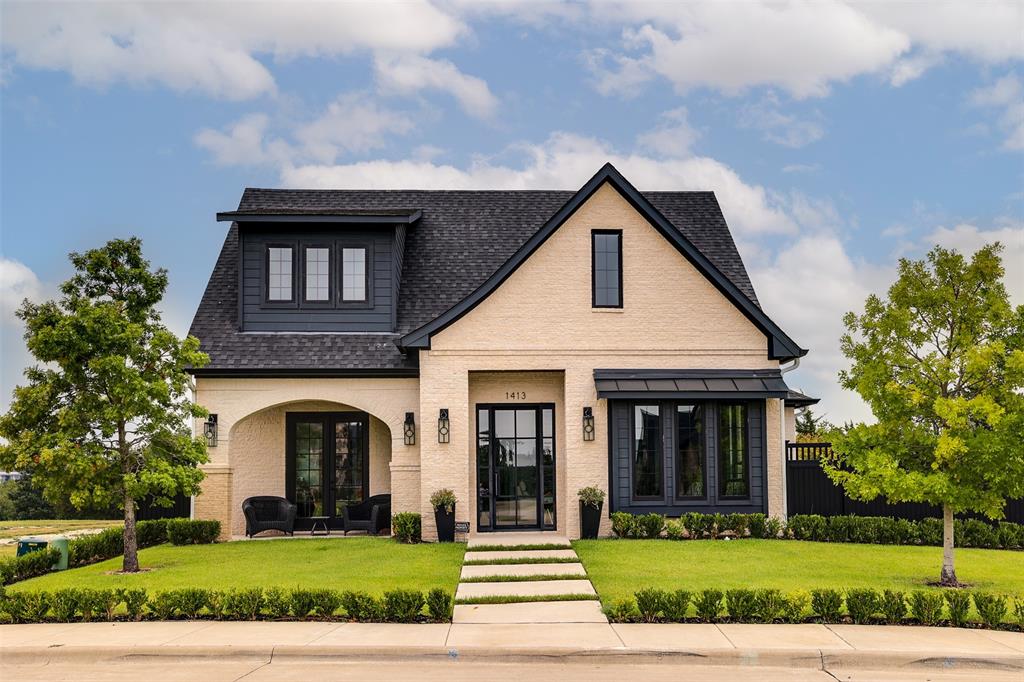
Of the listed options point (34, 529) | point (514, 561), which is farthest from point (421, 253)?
point (34, 529)

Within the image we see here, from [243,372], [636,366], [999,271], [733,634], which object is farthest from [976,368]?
[243,372]

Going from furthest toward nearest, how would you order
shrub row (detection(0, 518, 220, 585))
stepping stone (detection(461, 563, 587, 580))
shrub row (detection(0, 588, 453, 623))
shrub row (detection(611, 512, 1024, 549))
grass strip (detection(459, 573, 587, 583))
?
1. shrub row (detection(611, 512, 1024, 549))
2. shrub row (detection(0, 518, 220, 585))
3. stepping stone (detection(461, 563, 587, 580))
4. grass strip (detection(459, 573, 587, 583))
5. shrub row (detection(0, 588, 453, 623))

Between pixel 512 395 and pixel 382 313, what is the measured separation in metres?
3.79

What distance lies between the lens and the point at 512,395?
19.3 meters

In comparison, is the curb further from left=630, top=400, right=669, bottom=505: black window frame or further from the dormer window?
the dormer window

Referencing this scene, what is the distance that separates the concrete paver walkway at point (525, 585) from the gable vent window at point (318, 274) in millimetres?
6616

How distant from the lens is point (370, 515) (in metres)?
20.1

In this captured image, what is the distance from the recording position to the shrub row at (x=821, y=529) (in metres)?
18.0

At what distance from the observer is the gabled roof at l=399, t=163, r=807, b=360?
60.7 feet

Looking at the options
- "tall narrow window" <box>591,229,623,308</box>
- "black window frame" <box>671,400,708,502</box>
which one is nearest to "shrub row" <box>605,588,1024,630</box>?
"black window frame" <box>671,400,708,502</box>

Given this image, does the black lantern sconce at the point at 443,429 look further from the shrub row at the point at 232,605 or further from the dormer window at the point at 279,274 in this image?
the shrub row at the point at 232,605

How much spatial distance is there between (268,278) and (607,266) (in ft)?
25.0

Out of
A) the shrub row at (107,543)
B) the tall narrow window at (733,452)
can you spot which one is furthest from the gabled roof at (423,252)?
the shrub row at (107,543)

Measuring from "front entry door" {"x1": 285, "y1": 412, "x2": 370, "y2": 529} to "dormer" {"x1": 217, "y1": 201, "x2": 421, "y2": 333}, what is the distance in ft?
6.76
